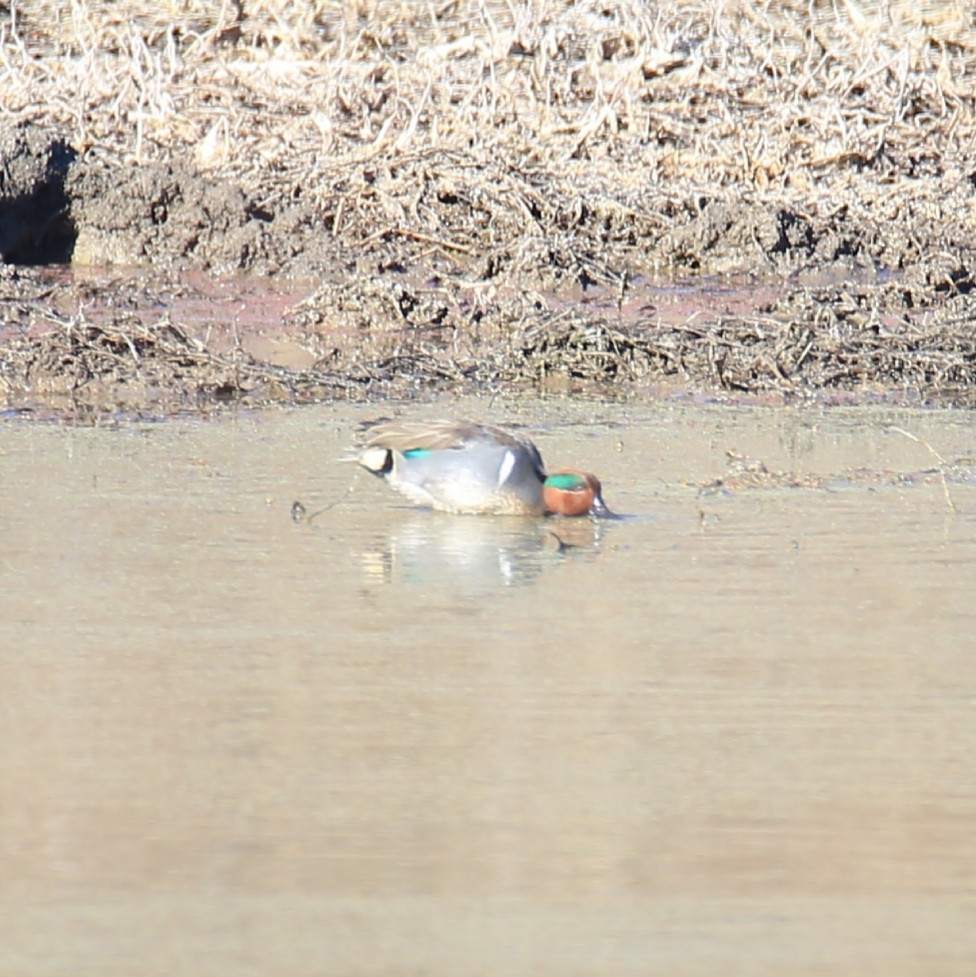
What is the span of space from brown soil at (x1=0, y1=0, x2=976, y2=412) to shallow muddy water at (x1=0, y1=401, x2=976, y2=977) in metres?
2.07

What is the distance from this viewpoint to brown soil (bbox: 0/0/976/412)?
8359 mm

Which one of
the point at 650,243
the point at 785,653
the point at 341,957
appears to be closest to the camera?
the point at 341,957

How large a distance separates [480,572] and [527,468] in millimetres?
649

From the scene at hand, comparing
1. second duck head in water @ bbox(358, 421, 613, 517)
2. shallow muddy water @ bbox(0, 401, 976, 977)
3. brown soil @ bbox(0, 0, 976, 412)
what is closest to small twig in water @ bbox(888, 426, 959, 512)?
shallow muddy water @ bbox(0, 401, 976, 977)

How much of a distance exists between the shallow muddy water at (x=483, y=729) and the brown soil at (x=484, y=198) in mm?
2072

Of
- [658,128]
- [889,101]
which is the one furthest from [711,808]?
[889,101]

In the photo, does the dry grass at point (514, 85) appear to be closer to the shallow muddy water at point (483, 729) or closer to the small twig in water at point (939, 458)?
the small twig in water at point (939, 458)

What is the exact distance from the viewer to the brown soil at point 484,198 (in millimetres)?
8359

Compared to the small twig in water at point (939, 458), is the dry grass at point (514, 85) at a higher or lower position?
higher

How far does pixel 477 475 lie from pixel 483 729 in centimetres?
195

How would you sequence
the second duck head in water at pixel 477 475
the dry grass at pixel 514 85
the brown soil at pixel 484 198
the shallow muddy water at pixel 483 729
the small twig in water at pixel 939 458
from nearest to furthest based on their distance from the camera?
the shallow muddy water at pixel 483 729 → the second duck head in water at pixel 477 475 → the small twig in water at pixel 939 458 → the brown soil at pixel 484 198 → the dry grass at pixel 514 85

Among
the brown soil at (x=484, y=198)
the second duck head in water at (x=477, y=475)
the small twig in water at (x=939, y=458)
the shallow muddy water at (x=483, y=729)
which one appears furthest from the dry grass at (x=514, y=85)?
the shallow muddy water at (x=483, y=729)

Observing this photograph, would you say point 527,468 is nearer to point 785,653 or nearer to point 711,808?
point 785,653

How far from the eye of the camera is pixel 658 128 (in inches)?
457
